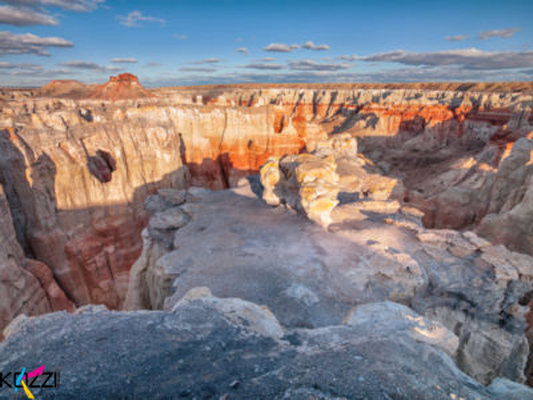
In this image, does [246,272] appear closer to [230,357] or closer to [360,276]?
[360,276]

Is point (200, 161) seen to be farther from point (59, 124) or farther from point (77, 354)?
point (77, 354)

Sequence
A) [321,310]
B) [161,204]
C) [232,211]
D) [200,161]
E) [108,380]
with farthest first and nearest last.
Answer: [200,161], [161,204], [232,211], [321,310], [108,380]

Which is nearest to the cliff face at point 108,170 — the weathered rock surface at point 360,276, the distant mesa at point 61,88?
the weathered rock surface at point 360,276

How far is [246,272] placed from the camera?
18.9ft

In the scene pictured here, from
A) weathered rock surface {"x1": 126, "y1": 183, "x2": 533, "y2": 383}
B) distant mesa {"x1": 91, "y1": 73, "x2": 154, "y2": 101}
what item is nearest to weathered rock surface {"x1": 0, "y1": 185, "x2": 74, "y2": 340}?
weathered rock surface {"x1": 126, "y1": 183, "x2": 533, "y2": 383}

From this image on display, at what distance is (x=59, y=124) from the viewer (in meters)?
15.4

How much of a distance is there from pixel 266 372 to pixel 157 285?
180 inches

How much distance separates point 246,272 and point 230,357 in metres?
2.95

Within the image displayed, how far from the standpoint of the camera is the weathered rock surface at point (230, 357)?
7.95 feet

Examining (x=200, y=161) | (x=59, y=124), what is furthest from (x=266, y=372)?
(x=200, y=161)

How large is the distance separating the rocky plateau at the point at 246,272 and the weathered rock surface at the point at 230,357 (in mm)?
16

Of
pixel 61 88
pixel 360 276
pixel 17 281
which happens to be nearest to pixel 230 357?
pixel 360 276

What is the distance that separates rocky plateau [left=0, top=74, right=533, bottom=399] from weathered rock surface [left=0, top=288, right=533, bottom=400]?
16mm

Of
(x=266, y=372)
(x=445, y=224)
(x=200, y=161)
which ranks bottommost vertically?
(x=445, y=224)
